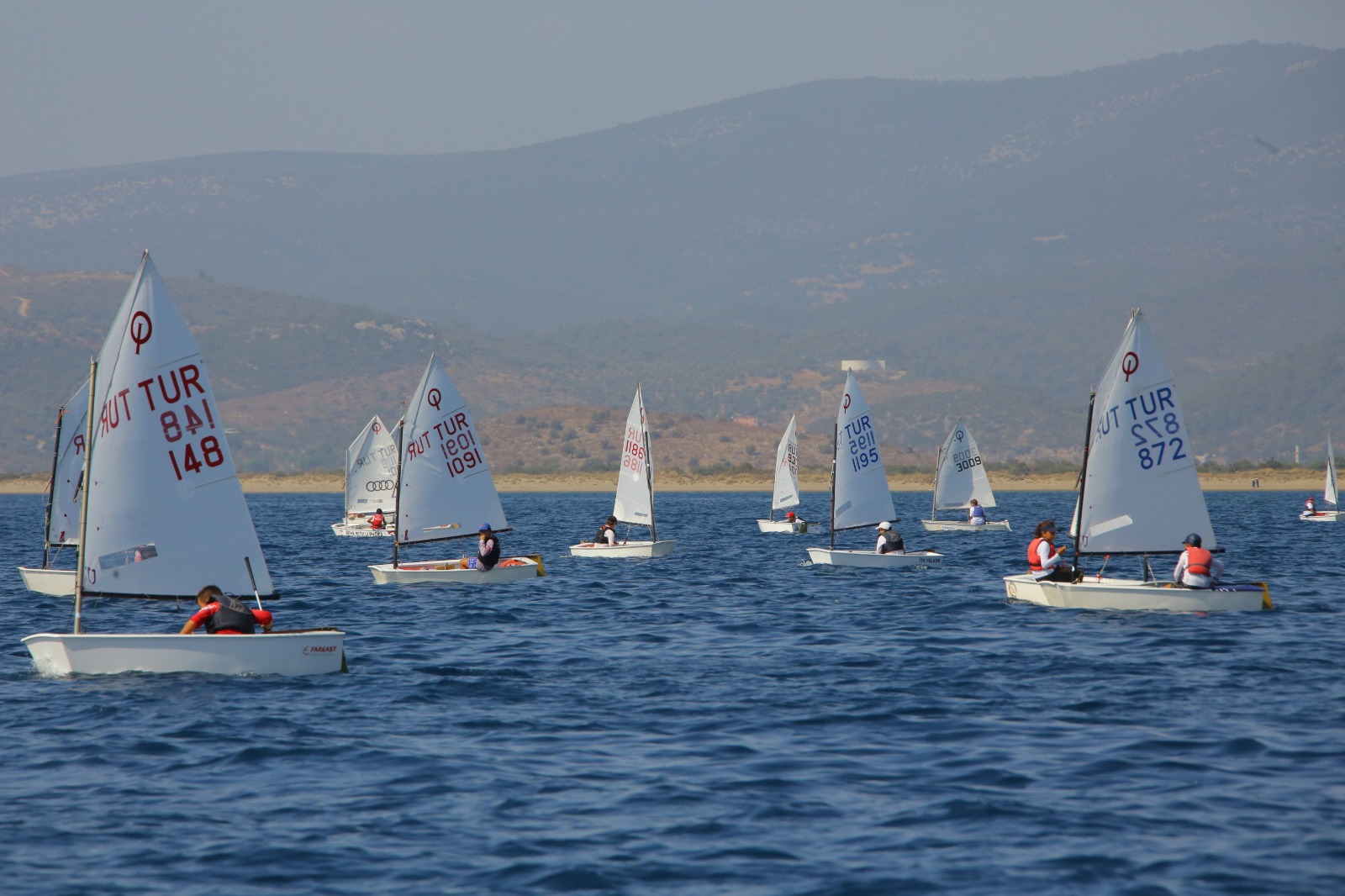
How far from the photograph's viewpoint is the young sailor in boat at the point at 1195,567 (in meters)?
28.8

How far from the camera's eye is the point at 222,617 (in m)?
21.4

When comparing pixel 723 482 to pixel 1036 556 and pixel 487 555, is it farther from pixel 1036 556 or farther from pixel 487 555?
pixel 1036 556

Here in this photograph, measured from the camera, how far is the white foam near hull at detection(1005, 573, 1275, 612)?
28953mm

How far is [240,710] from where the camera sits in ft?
63.9

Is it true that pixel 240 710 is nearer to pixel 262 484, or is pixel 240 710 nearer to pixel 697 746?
pixel 697 746

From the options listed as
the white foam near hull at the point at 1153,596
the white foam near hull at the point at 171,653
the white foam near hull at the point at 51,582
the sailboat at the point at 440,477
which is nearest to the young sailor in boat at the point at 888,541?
the sailboat at the point at 440,477

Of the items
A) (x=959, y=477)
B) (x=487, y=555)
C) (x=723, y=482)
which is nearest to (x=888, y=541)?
(x=487, y=555)

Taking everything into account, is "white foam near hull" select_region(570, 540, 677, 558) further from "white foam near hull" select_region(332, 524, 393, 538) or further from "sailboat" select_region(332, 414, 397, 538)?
"sailboat" select_region(332, 414, 397, 538)

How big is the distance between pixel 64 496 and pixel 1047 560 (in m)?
22.7

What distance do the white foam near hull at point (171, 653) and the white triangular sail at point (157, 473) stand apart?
3.63 feet

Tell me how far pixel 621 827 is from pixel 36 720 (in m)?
9.02

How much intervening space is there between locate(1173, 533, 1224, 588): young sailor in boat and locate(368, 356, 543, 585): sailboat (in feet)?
52.8

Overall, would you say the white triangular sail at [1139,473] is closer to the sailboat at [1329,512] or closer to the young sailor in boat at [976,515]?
the young sailor in boat at [976,515]

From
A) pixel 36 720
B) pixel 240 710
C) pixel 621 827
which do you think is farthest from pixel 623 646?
pixel 621 827
